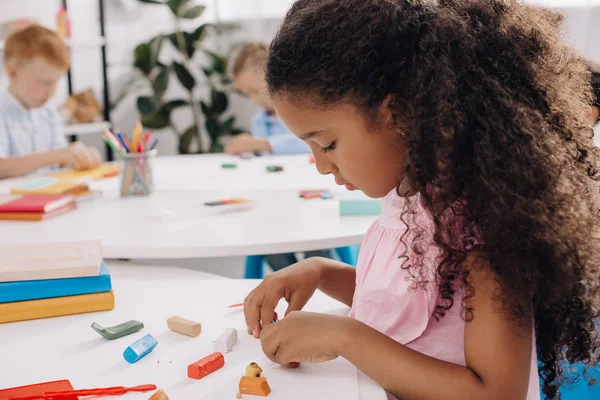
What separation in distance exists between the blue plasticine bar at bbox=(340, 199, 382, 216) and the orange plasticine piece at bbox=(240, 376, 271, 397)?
72cm

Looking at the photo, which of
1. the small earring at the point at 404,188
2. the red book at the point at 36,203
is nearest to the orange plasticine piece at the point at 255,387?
the small earring at the point at 404,188

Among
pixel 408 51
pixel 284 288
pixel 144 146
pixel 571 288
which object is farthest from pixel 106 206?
pixel 571 288

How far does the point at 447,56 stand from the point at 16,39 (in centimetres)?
219

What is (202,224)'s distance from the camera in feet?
4.27

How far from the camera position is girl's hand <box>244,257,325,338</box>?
31.7 inches

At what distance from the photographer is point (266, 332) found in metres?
0.73

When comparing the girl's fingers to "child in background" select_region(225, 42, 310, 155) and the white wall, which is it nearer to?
"child in background" select_region(225, 42, 310, 155)

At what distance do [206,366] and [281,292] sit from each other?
0.20m

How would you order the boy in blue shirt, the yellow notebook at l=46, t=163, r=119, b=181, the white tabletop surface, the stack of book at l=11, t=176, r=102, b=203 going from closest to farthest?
the white tabletop surface < the stack of book at l=11, t=176, r=102, b=203 < the yellow notebook at l=46, t=163, r=119, b=181 < the boy in blue shirt

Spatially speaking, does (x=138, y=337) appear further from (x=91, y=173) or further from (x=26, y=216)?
(x=91, y=173)

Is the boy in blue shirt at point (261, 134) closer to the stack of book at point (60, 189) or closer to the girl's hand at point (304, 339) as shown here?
the stack of book at point (60, 189)

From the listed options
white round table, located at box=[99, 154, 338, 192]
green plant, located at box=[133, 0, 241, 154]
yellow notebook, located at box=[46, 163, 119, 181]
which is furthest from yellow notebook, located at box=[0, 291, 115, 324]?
green plant, located at box=[133, 0, 241, 154]

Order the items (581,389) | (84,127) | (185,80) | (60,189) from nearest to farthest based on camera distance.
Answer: (581,389) < (60,189) < (84,127) < (185,80)

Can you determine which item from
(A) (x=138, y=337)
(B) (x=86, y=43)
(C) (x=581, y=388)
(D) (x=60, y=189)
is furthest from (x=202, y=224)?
(B) (x=86, y=43)
